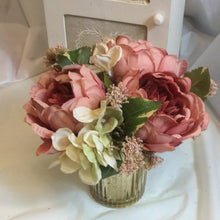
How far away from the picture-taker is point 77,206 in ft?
1.87

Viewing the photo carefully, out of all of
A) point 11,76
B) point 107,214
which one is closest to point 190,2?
point 11,76

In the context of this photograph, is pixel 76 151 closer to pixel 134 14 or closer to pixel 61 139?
pixel 61 139

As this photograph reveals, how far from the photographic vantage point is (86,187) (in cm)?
60

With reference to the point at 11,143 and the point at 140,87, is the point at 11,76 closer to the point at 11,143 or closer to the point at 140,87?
the point at 11,143

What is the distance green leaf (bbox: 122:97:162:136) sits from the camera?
1.44 feet

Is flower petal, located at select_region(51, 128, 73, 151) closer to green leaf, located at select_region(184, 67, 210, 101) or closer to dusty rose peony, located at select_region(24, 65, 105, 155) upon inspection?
dusty rose peony, located at select_region(24, 65, 105, 155)

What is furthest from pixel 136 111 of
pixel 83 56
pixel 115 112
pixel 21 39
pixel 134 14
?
pixel 21 39

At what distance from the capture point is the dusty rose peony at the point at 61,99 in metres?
0.45

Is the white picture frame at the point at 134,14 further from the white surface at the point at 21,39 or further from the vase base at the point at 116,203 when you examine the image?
the vase base at the point at 116,203

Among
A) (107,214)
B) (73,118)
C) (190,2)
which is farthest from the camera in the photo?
(190,2)

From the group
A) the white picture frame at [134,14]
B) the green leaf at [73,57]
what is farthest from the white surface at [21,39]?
the green leaf at [73,57]

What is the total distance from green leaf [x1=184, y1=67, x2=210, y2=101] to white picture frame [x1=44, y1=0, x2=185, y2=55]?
195 millimetres

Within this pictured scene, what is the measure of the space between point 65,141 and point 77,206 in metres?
0.16

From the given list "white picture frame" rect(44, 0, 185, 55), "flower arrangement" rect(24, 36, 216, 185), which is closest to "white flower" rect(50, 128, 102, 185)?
"flower arrangement" rect(24, 36, 216, 185)
